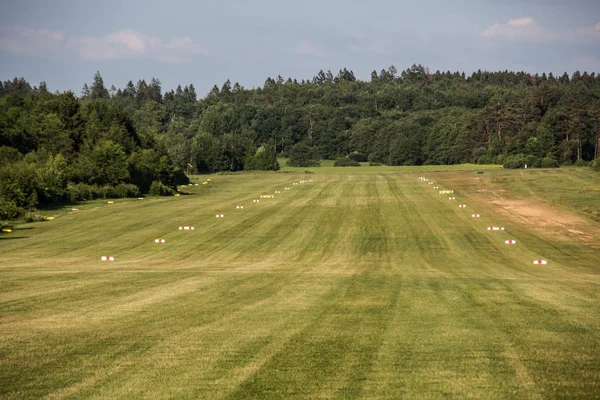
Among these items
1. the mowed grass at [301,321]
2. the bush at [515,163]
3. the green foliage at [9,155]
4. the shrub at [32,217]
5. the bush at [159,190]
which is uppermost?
the green foliage at [9,155]

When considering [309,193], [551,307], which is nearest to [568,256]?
[551,307]

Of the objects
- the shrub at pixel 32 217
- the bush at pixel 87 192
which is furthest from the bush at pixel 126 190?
the shrub at pixel 32 217

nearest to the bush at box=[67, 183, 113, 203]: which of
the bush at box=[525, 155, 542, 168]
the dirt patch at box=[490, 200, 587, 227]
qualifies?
the dirt patch at box=[490, 200, 587, 227]

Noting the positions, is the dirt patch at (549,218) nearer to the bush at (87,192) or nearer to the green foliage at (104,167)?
the bush at (87,192)

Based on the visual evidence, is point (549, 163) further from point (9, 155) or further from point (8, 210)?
point (8, 210)

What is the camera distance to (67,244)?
49.0 m

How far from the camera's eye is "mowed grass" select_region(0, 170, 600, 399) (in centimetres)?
1258

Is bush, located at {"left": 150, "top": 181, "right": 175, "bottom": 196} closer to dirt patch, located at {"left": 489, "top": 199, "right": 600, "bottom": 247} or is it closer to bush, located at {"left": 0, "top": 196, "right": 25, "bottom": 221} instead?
bush, located at {"left": 0, "top": 196, "right": 25, "bottom": 221}

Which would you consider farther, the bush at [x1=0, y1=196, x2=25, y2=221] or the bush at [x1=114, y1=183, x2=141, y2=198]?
the bush at [x1=114, y1=183, x2=141, y2=198]

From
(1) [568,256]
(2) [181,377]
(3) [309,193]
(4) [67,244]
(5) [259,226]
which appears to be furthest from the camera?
(3) [309,193]

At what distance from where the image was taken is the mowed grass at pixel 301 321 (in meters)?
12.6

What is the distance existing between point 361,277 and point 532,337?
14213mm

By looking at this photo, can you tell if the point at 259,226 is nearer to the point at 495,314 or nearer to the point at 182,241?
the point at 182,241

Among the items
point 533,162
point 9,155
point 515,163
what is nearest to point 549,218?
point 9,155
